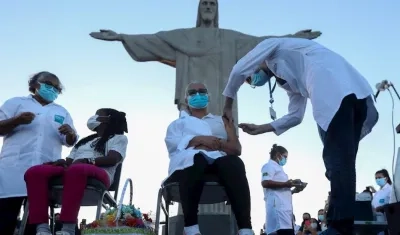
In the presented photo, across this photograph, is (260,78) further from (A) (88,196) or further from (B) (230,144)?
(A) (88,196)

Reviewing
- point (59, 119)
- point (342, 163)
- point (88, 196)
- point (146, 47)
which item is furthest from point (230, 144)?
point (146, 47)

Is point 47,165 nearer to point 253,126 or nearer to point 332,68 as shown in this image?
point 253,126

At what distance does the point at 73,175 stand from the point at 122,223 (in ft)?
1.84

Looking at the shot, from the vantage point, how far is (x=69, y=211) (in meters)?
3.51

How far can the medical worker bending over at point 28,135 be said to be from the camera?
155 inches

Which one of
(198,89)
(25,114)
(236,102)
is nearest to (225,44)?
(236,102)

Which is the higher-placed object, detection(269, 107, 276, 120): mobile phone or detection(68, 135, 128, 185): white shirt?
detection(269, 107, 276, 120): mobile phone

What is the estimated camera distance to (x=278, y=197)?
6.29 m

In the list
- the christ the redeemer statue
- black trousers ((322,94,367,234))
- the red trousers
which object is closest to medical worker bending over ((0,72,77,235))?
the red trousers

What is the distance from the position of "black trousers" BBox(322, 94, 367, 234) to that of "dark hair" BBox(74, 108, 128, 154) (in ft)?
6.22

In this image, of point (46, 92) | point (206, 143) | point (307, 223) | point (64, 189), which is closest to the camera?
point (64, 189)

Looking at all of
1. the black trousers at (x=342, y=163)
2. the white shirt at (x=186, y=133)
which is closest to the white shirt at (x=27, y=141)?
the white shirt at (x=186, y=133)

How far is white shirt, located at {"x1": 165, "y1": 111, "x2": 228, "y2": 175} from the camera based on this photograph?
390 cm

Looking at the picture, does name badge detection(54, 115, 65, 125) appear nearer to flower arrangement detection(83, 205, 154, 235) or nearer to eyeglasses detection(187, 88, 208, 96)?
eyeglasses detection(187, 88, 208, 96)
